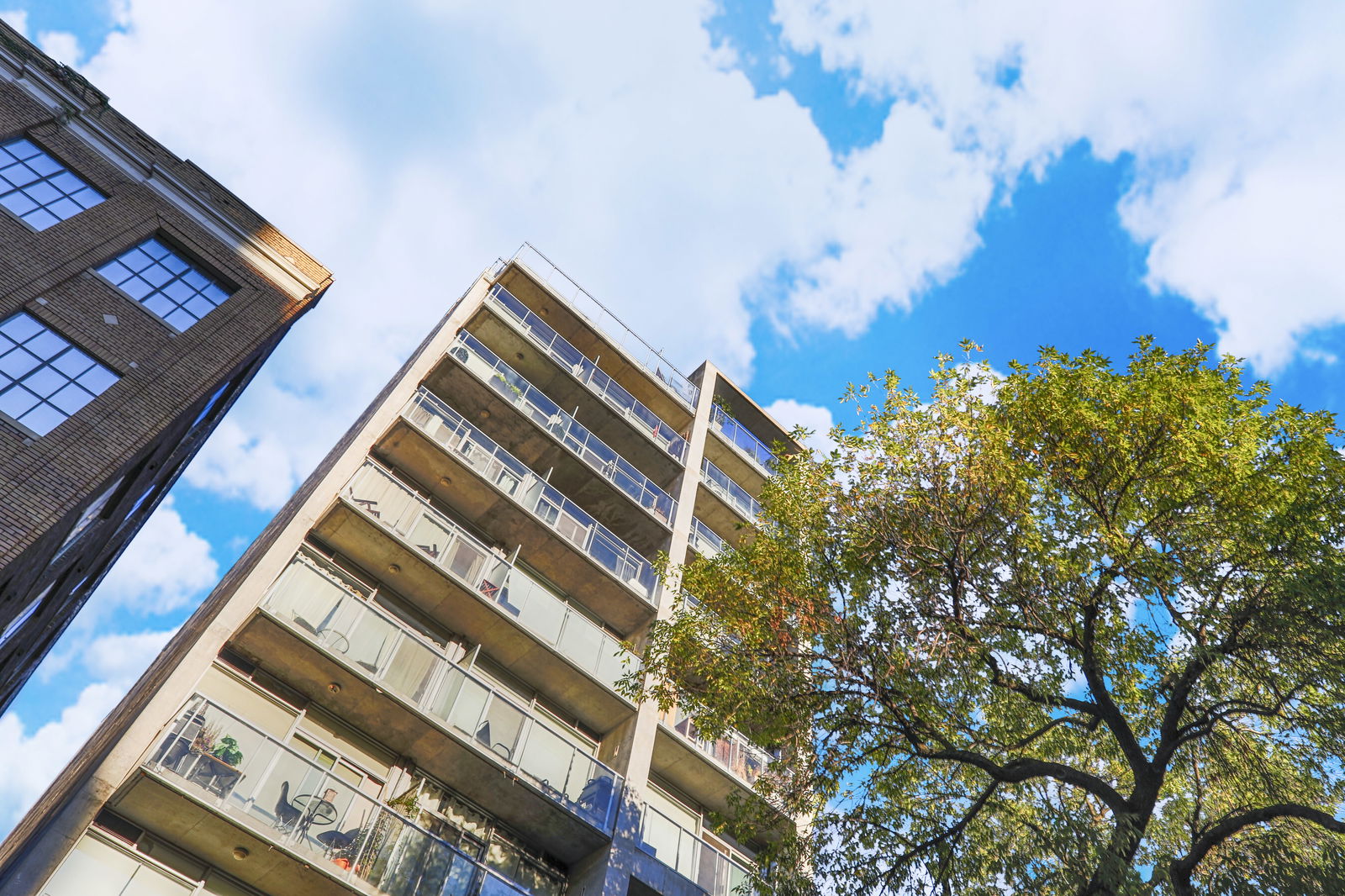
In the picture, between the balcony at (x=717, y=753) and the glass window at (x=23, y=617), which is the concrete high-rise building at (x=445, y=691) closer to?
the balcony at (x=717, y=753)

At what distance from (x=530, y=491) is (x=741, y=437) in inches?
452

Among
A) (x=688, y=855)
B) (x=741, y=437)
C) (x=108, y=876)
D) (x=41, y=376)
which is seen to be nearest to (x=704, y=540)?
(x=741, y=437)

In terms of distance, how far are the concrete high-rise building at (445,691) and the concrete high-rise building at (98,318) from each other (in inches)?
111

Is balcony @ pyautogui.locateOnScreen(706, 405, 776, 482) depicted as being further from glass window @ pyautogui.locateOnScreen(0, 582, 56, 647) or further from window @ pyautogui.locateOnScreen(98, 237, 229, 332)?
glass window @ pyautogui.locateOnScreen(0, 582, 56, 647)

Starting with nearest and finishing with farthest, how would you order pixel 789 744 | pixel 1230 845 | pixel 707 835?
pixel 1230 845 < pixel 789 744 < pixel 707 835

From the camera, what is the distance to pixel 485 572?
713 inches

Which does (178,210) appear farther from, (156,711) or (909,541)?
(909,541)

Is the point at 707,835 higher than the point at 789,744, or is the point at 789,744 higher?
the point at 707,835

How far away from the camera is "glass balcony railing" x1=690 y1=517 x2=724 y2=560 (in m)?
23.6

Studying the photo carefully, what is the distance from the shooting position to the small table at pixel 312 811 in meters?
12.4

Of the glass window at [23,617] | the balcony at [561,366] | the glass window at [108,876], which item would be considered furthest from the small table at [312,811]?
the balcony at [561,366]

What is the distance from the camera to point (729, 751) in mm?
19875

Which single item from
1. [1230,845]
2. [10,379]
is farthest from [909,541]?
[10,379]

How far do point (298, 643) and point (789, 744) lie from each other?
8.65 metres
